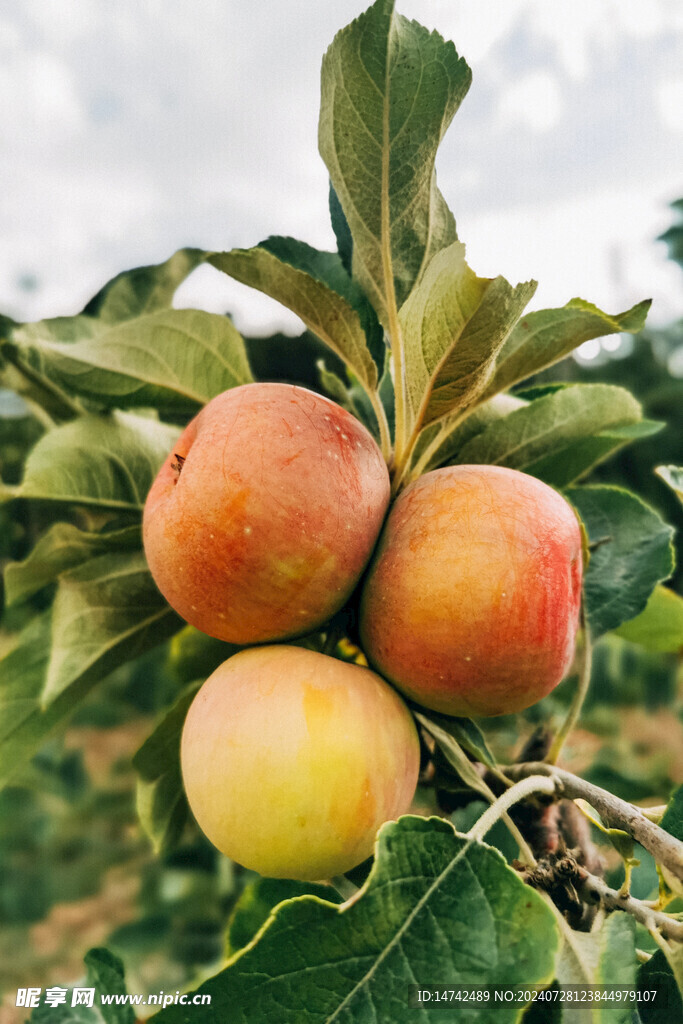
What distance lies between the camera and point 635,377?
3699mm

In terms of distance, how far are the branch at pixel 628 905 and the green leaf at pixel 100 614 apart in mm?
377

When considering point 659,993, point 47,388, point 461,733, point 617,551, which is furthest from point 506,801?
point 47,388

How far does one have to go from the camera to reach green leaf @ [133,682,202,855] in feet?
1.95

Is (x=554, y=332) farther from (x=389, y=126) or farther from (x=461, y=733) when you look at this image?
(x=461, y=733)

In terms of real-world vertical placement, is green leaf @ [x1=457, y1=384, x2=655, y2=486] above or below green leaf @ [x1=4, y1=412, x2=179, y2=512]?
above

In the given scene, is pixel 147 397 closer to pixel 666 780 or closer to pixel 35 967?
pixel 666 780

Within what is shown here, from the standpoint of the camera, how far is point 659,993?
17.7 inches

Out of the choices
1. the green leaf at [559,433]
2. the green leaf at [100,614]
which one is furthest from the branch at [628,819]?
the green leaf at [100,614]

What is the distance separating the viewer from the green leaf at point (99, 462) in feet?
1.86

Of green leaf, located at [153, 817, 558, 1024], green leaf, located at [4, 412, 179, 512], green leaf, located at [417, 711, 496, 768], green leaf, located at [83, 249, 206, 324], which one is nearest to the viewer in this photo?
green leaf, located at [153, 817, 558, 1024]

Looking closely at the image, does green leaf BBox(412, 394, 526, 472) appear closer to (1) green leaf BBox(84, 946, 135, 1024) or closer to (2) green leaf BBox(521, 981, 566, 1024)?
(2) green leaf BBox(521, 981, 566, 1024)

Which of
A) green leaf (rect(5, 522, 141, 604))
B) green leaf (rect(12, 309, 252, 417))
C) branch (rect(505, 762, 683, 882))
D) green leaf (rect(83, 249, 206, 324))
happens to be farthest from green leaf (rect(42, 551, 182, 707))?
branch (rect(505, 762, 683, 882))

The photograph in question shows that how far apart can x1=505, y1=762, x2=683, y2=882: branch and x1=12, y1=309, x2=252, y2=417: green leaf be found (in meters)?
0.37

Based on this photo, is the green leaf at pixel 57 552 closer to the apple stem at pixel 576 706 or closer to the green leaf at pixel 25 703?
the green leaf at pixel 25 703
